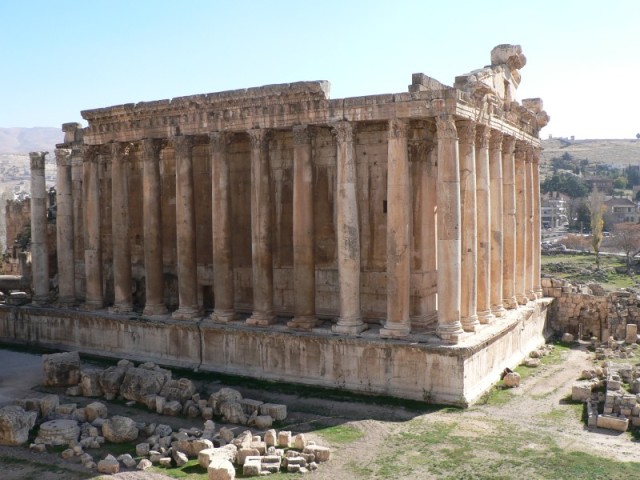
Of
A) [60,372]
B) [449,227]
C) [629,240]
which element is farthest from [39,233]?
[629,240]

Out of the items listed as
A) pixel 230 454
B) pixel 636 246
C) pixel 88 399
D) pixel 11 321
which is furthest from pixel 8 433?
pixel 636 246

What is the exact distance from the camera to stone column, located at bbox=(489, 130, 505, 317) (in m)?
23.2

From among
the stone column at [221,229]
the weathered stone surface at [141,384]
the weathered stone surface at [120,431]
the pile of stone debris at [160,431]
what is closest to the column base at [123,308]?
the stone column at [221,229]

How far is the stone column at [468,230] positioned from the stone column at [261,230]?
6415 mm

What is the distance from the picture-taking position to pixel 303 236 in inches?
837

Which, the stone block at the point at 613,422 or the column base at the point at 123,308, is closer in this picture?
the stone block at the point at 613,422

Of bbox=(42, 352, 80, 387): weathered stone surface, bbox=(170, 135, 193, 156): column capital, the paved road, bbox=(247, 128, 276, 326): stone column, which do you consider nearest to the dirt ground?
the paved road

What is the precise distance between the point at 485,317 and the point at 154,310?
12.0m

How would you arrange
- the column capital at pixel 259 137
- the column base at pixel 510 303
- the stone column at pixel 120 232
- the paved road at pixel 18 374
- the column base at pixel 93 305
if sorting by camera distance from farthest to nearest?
the column base at pixel 93 305
the stone column at pixel 120 232
the column base at pixel 510 303
the column capital at pixel 259 137
the paved road at pixel 18 374

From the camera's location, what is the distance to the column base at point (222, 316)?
22.6 m

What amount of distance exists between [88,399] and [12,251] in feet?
73.0

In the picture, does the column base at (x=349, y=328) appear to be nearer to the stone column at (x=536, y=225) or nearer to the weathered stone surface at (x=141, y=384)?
the weathered stone surface at (x=141, y=384)

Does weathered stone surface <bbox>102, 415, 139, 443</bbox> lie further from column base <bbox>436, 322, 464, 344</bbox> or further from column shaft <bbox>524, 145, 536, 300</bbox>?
column shaft <bbox>524, 145, 536, 300</bbox>

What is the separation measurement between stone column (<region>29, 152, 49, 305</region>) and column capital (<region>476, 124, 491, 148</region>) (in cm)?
1872
